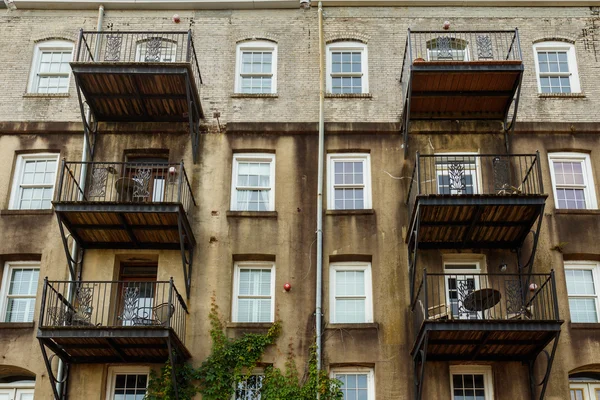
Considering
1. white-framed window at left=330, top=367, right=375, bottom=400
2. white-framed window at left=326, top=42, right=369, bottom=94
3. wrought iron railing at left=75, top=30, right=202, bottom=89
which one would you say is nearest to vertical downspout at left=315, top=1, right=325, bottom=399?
white-framed window at left=326, top=42, right=369, bottom=94

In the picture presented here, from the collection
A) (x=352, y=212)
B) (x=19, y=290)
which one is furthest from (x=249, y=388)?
(x=19, y=290)

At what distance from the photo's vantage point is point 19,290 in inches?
949

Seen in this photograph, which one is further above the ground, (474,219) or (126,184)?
(126,184)

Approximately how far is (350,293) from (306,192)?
291 centimetres

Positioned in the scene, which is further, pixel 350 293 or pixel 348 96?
pixel 348 96

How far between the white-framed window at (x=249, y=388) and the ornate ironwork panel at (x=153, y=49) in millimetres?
8807

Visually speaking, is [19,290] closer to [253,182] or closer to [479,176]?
[253,182]

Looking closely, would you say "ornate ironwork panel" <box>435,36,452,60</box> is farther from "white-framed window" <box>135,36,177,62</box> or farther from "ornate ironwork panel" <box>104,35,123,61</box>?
"ornate ironwork panel" <box>104,35,123,61</box>

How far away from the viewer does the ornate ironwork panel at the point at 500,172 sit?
2435 centimetres

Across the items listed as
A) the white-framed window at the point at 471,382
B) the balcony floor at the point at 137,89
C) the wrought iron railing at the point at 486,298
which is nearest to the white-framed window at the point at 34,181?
the balcony floor at the point at 137,89

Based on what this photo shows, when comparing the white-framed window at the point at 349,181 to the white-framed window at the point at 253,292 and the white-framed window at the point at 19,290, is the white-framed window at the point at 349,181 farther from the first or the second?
the white-framed window at the point at 19,290

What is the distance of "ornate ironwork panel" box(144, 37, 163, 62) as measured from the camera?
25.2m

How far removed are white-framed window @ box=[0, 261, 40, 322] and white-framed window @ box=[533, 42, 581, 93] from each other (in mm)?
14486

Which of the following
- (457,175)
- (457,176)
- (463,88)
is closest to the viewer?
(457,175)
